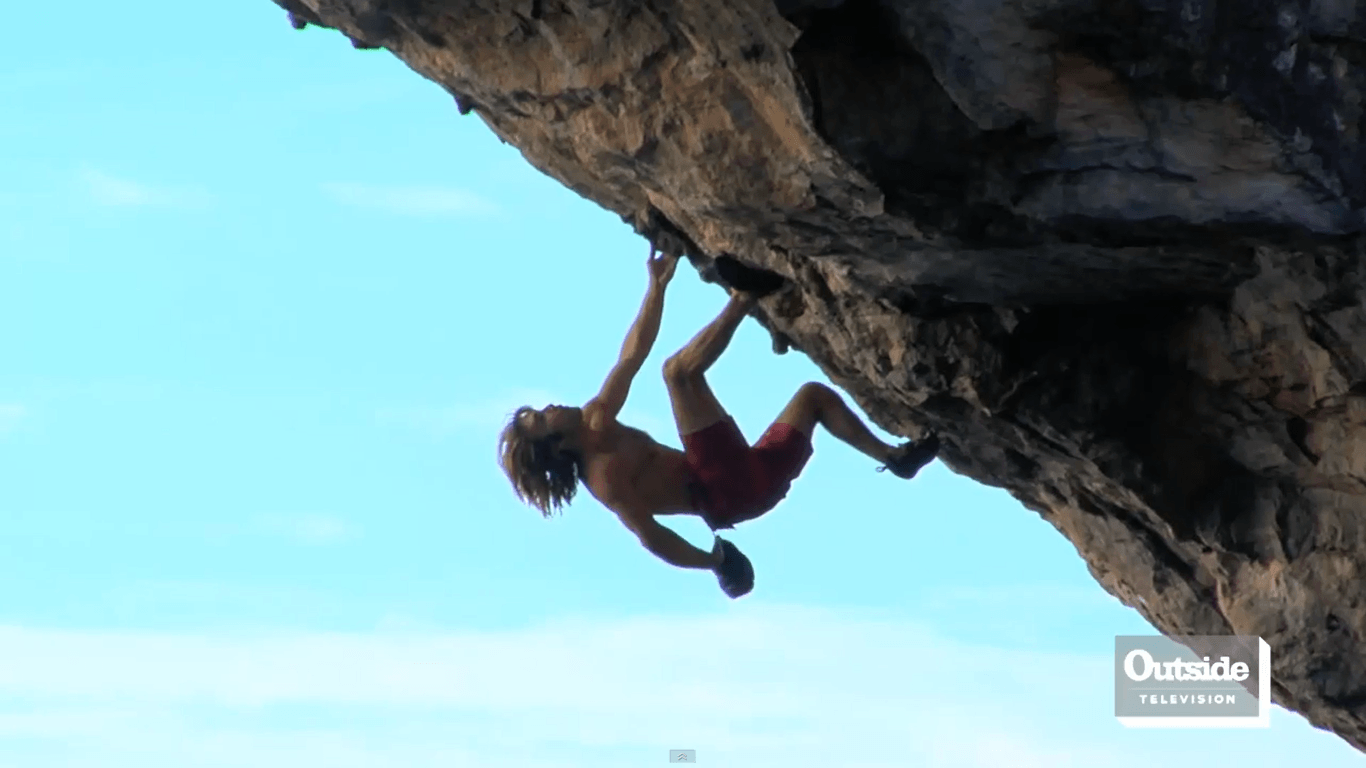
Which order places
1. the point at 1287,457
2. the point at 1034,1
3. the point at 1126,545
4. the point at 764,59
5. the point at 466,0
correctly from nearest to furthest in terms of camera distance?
the point at 1034,1
the point at 764,59
the point at 466,0
the point at 1287,457
the point at 1126,545

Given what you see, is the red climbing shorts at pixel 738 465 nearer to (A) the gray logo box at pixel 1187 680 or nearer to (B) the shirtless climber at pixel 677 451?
(B) the shirtless climber at pixel 677 451

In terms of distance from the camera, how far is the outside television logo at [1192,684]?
8703 mm

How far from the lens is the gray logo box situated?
344 inches

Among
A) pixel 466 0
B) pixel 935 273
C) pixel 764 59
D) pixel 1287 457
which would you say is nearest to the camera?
pixel 764 59

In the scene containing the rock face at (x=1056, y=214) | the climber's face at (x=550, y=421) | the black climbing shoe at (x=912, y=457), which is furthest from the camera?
the black climbing shoe at (x=912, y=457)

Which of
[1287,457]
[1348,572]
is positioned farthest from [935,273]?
[1348,572]

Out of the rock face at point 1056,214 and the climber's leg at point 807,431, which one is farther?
the climber's leg at point 807,431

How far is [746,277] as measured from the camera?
25.1 feet

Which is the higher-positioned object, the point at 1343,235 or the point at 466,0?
the point at 466,0

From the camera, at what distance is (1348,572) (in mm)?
7746

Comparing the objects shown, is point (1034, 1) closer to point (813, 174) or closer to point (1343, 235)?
point (813, 174)

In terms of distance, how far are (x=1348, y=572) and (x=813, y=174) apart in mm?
3639

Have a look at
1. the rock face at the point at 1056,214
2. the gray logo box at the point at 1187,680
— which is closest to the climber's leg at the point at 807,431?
the rock face at the point at 1056,214

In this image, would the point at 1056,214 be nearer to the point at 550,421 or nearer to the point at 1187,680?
the point at 550,421
